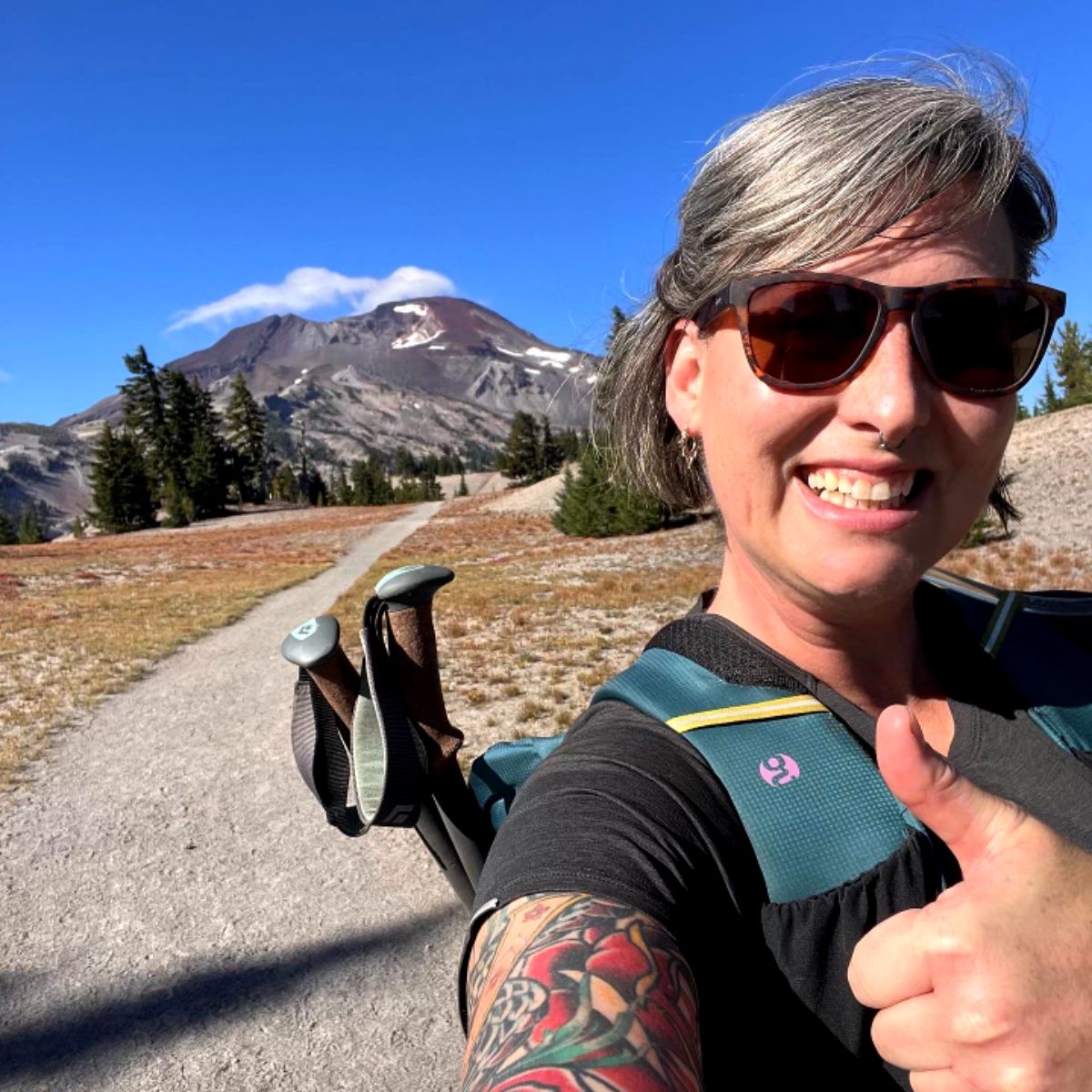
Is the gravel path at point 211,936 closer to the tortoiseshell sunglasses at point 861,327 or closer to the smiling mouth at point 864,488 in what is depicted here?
the smiling mouth at point 864,488

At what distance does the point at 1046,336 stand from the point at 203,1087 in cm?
384

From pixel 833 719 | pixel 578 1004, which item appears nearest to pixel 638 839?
pixel 578 1004

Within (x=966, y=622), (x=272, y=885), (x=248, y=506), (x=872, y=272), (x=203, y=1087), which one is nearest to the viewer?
(x=872, y=272)

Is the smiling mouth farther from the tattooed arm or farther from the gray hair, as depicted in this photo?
the tattooed arm

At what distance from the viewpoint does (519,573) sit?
69.8 feet

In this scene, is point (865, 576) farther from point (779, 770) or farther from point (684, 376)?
point (684, 376)

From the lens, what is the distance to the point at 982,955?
0.75m

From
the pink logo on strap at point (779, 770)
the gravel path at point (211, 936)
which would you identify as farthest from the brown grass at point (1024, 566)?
the pink logo on strap at point (779, 770)

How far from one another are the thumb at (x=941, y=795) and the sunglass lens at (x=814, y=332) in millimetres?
772

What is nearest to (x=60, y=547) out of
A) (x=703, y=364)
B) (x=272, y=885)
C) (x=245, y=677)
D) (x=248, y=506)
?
(x=248, y=506)

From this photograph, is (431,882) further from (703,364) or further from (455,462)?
(455,462)

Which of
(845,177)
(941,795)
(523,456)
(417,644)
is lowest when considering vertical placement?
(523,456)

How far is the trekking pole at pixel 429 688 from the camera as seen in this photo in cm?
312

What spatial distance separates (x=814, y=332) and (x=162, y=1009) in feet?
13.3
